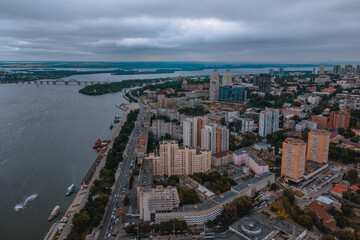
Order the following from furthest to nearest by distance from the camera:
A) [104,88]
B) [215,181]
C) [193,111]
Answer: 1. [104,88]
2. [193,111]
3. [215,181]

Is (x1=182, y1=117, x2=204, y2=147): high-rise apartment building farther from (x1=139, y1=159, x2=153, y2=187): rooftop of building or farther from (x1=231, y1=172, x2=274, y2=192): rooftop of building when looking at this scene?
(x1=231, y1=172, x2=274, y2=192): rooftop of building

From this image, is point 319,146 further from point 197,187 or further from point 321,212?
point 197,187

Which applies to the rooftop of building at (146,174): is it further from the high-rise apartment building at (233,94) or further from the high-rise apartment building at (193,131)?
the high-rise apartment building at (233,94)

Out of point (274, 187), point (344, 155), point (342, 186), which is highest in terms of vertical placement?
A: point (344, 155)

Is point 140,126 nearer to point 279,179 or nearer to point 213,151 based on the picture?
point 213,151

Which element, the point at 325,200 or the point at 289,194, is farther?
the point at 289,194

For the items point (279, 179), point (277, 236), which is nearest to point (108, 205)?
point (277, 236)

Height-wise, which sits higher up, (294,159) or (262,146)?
(294,159)

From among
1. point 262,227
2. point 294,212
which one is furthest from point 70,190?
point 294,212
